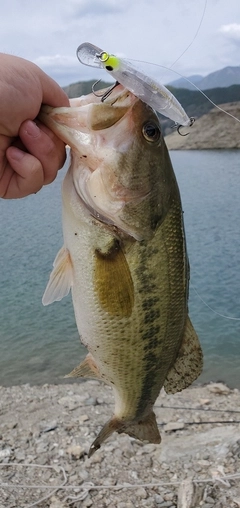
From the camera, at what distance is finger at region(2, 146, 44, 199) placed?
2441 millimetres

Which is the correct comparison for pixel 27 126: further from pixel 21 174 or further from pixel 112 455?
pixel 112 455

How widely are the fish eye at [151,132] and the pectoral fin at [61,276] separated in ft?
2.12

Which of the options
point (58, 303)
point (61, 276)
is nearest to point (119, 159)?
point (61, 276)

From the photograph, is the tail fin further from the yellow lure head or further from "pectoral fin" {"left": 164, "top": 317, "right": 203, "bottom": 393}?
the yellow lure head

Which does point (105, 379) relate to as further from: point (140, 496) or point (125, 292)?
point (140, 496)

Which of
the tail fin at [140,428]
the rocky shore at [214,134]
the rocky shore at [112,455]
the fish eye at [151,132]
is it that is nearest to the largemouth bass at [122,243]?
the fish eye at [151,132]

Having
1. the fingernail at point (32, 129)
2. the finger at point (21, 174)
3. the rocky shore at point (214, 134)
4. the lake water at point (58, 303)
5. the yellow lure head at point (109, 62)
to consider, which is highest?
the yellow lure head at point (109, 62)

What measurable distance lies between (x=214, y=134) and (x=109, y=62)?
65932 millimetres

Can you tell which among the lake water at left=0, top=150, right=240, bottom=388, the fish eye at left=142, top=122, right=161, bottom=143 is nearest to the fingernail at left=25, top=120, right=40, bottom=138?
the fish eye at left=142, top=122, right=161, bottom=143

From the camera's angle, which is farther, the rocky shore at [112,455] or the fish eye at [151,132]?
→ the rocky shore at [112,455]

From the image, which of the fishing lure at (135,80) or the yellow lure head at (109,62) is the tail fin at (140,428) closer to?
the fishing lure at (135,80)

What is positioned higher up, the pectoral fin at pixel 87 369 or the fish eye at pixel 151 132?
the fish eye at pixel 151 132

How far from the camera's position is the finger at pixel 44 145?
2.33 metres

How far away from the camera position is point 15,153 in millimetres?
2443
